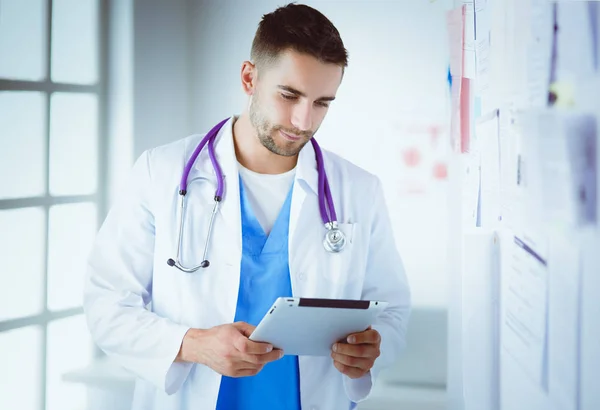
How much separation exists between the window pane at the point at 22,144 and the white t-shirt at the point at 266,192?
0.62 m

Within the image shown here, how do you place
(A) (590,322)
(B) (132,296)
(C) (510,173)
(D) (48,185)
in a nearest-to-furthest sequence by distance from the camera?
(A) (590,322), (C) (510,173), (B) (132,296), (D) (48,185)

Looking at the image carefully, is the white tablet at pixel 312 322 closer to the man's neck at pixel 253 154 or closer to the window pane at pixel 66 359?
the man's neck at pixel 253 154

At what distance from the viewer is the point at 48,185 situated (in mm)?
1673

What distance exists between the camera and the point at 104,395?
1679 millimetres

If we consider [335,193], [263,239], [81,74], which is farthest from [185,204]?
[81,74]

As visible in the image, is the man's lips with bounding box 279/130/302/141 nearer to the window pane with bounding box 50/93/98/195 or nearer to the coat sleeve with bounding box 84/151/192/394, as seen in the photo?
the coat sleeve with bounding box 84/151/192/394

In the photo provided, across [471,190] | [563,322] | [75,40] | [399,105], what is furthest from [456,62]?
[75,40]

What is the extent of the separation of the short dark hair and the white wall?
0.18 metres

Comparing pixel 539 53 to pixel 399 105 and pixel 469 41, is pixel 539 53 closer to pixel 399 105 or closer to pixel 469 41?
pixel 469 41

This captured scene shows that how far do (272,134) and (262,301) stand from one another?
0.38 m

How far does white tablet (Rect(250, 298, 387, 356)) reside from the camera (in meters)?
1.01

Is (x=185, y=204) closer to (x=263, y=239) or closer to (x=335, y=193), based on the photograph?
(x=263, y=239)

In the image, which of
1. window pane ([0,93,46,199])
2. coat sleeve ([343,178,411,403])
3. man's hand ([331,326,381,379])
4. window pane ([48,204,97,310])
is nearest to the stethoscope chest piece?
coat sleeve ([343,178,411,403])

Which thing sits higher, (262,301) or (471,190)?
(471,190)
